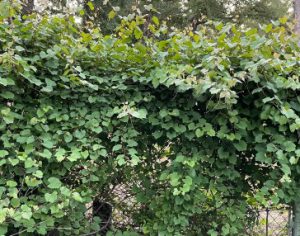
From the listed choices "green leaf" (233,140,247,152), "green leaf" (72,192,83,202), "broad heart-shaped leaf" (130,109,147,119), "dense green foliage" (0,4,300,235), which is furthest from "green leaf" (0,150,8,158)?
"green leaf" (233,140,247,152)

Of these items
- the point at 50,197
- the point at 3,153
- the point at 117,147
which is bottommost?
the point at 50,197

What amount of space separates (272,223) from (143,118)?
4.59ft

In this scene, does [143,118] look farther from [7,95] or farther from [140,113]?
[7,95]

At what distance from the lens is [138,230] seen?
97.1 inches

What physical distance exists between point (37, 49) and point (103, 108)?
0.55m

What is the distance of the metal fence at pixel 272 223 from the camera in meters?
2.45

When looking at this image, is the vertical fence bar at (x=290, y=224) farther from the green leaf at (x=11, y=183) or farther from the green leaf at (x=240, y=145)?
the green leaf at (x=11, y=183)

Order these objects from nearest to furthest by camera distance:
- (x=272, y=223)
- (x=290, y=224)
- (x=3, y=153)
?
(x=3, y=153), (x=290, y=224), (x=272, y=223)

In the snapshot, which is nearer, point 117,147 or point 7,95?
point 7,95

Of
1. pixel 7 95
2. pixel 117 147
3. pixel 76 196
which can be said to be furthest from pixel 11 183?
pixel 117 147

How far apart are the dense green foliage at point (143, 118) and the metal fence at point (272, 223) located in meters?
0.32

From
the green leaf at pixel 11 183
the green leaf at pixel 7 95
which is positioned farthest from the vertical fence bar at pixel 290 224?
the green leaf at pixel 7 95

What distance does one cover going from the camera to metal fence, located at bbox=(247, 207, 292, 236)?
245 centimetres

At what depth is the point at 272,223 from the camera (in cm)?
256
